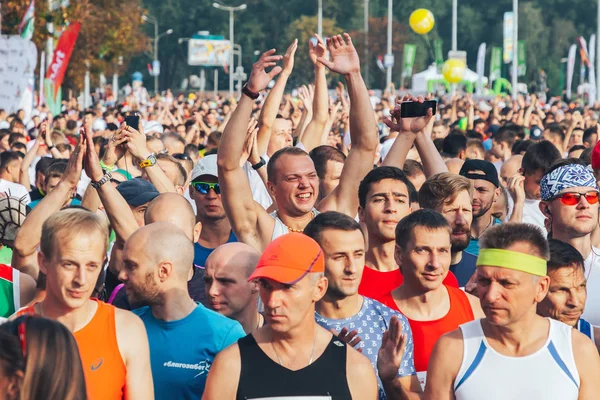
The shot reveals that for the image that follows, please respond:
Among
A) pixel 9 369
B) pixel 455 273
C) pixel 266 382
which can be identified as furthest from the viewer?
pixel 455 273

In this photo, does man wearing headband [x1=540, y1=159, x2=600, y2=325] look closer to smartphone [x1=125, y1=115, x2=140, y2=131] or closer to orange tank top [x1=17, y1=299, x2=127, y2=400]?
orange tank top [x1=17, y1=299, x2=127, y2=400]

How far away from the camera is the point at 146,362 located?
4.51 meters

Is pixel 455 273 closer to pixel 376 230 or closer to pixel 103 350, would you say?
pixel 376 230

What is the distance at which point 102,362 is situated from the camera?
4453 mm

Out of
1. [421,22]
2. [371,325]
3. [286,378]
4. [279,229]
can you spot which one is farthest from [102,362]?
[421,22]

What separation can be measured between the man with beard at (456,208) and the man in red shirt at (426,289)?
3.68 feet

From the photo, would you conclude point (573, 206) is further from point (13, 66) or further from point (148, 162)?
point (13, 66)

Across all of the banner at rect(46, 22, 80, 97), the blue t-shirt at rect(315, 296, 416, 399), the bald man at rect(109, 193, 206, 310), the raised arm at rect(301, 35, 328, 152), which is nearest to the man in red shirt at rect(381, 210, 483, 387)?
the blue t-shirt at rect(315, 296, 416, 399)

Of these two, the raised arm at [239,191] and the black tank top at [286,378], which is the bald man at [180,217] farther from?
the black tank top at [286,378]

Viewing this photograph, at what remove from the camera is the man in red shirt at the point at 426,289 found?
5312 millimetres

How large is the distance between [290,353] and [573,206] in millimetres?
2663

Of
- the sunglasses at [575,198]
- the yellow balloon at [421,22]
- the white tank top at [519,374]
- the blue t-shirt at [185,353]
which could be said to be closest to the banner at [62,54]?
the yellow balloon at [421,22]

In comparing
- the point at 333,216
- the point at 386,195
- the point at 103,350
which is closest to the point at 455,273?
the point at 386,195

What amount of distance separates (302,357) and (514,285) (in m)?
0.82
